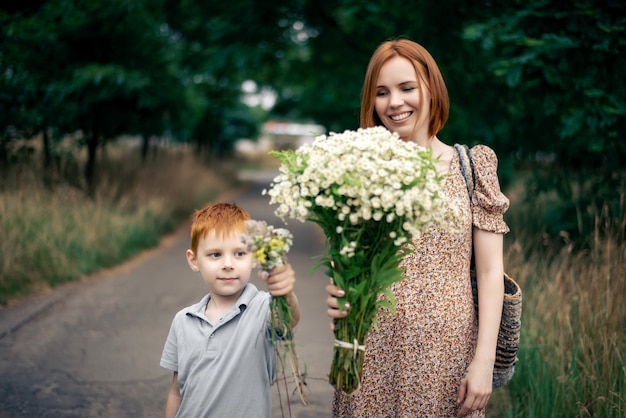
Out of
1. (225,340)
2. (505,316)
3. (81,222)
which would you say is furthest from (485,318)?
(81,222)

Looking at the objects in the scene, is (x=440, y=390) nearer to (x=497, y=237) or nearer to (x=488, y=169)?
(x=497, y=237)

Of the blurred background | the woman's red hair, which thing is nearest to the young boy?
the woman's red hair

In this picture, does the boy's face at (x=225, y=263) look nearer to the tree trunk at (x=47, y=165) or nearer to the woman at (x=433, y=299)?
the woman at (x=433, y=299)

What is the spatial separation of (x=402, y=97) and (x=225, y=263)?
0.89 meters

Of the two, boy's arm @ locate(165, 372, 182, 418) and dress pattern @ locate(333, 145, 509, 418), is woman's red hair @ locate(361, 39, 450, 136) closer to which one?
dress pattern @ locate(333, 145, 509, 418)

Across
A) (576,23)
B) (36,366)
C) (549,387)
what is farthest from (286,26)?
(549,387)

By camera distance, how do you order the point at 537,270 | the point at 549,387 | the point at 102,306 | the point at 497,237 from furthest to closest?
the point at 102,306, the point at 537,270, the point at 549,387, the point at 497,237

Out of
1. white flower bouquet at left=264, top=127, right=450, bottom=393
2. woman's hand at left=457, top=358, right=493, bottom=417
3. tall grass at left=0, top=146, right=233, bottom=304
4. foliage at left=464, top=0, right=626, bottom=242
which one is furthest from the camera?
tall grass at left=0, top=146, right=233, bottom=304

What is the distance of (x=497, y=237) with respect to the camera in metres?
2.09

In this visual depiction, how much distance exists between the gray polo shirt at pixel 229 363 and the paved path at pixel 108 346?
69cm

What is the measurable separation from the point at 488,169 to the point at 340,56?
817 centimetres

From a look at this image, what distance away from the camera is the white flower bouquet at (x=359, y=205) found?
167cm

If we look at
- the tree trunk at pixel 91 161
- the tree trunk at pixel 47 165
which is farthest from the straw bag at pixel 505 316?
the tree trunk at pixel 91 161

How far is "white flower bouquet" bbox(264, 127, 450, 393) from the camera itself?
1.67 metres
